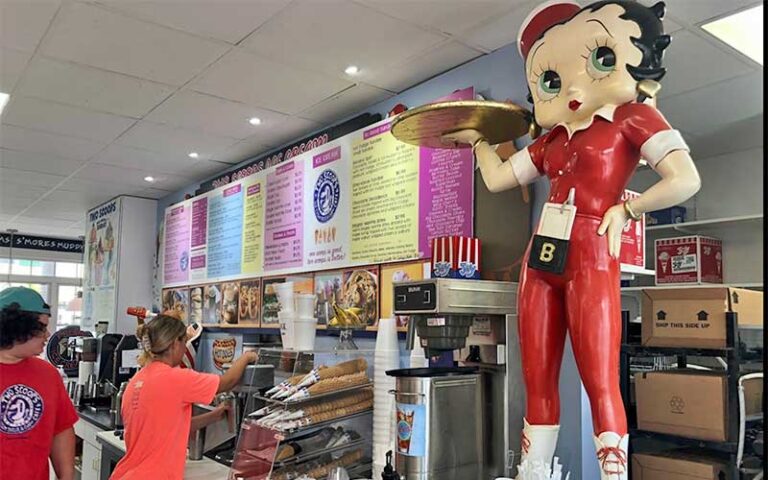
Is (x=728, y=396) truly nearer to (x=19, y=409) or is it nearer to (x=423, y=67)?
(x=423, y=67)

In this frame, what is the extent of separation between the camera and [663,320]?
8.66 ft

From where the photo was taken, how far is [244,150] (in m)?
4.86

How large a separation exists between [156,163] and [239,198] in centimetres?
84

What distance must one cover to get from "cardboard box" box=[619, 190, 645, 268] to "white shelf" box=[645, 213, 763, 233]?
192cm

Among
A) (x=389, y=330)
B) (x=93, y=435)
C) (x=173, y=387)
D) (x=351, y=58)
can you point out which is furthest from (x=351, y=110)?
(x=93, y=435)

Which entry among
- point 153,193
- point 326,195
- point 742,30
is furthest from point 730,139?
point 153,193

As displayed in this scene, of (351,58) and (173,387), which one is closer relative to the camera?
(173,387)

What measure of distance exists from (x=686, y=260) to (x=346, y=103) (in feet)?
8.18

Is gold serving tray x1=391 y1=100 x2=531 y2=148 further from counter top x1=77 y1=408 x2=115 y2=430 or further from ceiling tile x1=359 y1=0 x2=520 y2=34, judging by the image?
counter top x1=77 y1=408 x2=115 y2=430

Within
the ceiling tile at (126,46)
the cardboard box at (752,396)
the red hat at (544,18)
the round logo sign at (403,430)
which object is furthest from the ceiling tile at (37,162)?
the cardboard box at (752,396)

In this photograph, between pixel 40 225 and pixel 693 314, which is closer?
pixel 693 314

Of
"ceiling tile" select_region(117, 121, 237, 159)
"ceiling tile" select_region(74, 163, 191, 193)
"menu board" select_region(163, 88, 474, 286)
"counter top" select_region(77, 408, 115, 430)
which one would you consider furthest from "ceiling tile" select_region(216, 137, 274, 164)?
"counter top" select_region(77, 408, 115, 430)

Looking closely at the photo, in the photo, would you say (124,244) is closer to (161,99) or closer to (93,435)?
(93,435)

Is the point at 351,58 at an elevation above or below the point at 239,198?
above
